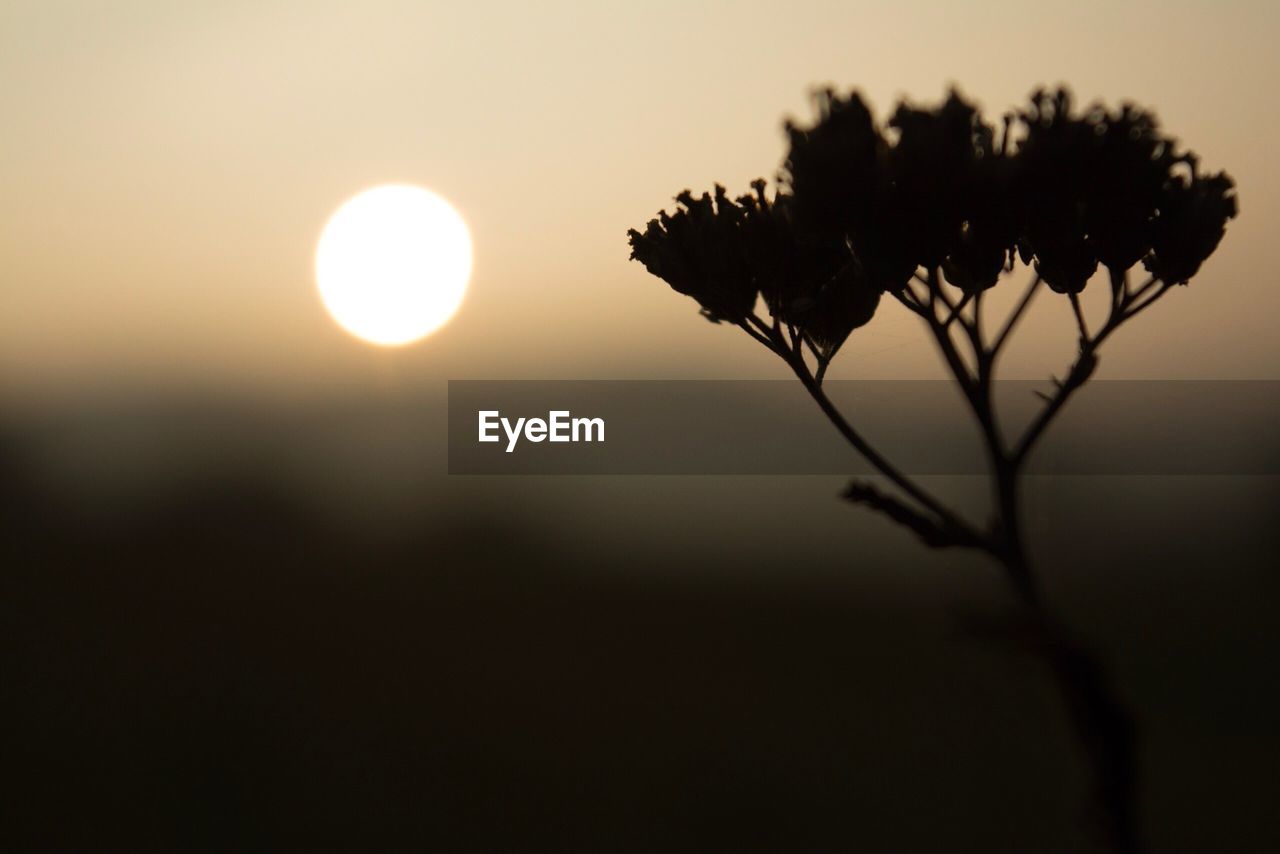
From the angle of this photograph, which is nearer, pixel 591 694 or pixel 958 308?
pixel 958 308

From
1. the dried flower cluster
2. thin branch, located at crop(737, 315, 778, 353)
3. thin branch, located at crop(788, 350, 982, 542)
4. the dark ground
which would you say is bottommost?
the dark ground

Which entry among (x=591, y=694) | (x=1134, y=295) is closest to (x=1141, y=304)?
(x=1134, y=295)

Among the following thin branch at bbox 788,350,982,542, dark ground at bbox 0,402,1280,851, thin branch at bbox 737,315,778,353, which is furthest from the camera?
dark ground at bbox 0,402,1280,851

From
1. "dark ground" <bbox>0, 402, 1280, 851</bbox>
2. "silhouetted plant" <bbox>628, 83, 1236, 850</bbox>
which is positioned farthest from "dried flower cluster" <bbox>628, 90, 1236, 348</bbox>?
"dark ground" <bbox>0, 402, 1280, 851</bbox>

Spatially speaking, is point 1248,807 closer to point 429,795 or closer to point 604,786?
point 604,786

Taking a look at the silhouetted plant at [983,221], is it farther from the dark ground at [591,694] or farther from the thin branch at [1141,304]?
the dark ground at [591,694]

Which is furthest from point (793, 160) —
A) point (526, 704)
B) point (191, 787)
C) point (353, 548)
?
point (353, 548)

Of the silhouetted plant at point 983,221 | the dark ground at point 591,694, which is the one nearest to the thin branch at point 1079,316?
the silhouetted plant at point 983,221

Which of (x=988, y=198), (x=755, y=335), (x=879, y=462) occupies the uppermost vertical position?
(x=988, y=198)

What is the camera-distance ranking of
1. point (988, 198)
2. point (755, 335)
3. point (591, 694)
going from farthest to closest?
point (591, 694), point (755, 335), point (988, 198)

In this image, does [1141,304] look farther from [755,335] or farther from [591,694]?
[591,694]

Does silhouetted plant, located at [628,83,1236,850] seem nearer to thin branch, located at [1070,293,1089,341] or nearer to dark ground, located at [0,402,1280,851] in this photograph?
thin branch, located at [1070,293,1089,341]
